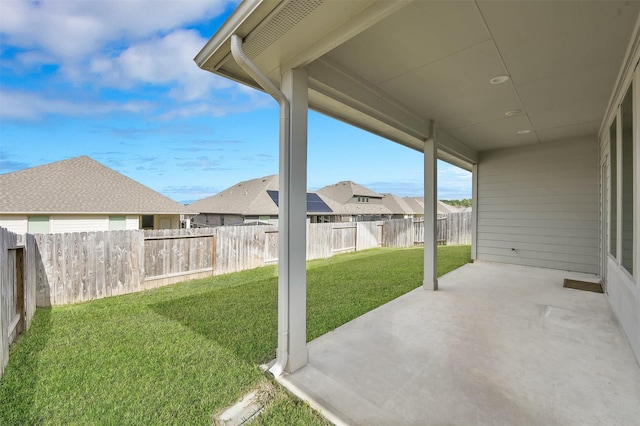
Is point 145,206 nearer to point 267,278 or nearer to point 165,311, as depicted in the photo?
point 267,278

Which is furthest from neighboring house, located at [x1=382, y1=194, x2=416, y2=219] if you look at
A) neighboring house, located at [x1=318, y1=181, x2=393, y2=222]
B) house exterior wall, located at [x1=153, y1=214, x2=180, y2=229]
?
house exterior wall, located at [x1=153, y1=214, x2=180, y2=229]

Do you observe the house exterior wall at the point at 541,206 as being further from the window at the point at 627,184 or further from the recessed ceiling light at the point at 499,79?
the recessed ceiling light at the point at 499,79

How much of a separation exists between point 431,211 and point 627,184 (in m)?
2.22

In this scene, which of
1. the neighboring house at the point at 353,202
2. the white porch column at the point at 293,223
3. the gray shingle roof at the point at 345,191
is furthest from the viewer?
the gray shingle roof at the point at 345,191

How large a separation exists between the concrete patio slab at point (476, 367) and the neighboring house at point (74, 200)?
975 cm

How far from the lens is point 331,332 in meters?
3.05

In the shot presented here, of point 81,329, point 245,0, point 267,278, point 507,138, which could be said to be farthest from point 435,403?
point 507,138

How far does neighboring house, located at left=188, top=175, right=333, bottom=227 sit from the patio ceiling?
11.4 m

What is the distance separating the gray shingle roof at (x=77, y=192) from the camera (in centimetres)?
829

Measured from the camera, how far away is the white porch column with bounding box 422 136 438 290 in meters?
4.56

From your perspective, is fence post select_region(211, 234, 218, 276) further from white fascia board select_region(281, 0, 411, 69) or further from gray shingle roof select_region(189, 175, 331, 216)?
gray shingle roof select_region(189, 175, 331, 216)

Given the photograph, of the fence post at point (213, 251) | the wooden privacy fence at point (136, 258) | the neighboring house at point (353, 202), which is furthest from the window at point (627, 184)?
the neighboring house at point (353, 202)

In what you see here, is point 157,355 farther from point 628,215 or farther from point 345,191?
point 345,191

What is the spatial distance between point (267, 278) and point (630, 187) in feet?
17.8
